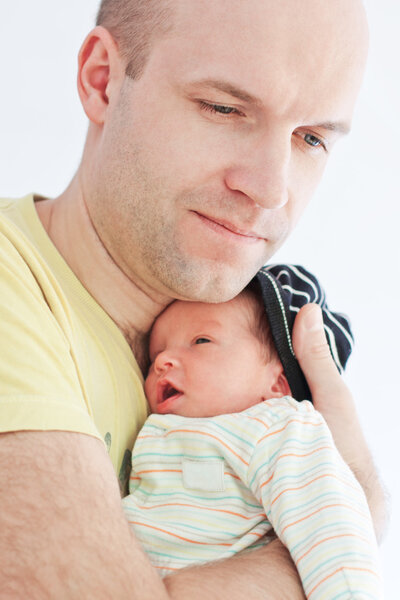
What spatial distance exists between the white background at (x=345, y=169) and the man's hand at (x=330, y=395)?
193cm

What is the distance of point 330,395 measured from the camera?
1612 millimetres

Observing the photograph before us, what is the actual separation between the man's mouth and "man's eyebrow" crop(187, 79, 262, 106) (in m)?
0.60

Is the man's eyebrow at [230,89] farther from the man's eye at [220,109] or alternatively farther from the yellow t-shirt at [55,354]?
the yellow t-shirt at [55,354]

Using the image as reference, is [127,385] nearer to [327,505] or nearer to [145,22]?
[327,505]

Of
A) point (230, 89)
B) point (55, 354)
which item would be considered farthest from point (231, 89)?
point (55, 354)

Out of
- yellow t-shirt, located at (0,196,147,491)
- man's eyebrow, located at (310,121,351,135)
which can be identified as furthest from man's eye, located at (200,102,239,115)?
yellow t-shirt, located at (0,196,147,491)

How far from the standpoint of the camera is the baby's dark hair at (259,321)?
1.58m

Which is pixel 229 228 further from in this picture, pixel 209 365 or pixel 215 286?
pixel 209 365

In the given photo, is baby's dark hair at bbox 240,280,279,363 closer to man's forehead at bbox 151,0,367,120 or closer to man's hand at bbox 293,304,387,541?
man's hand at bbox 293,304,387,541

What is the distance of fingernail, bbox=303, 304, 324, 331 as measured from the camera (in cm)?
161

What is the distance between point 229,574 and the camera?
3.59ft

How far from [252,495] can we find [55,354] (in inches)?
18.4

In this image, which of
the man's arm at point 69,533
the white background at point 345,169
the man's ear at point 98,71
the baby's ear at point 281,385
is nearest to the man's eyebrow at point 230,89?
the man's ear at point 98,71

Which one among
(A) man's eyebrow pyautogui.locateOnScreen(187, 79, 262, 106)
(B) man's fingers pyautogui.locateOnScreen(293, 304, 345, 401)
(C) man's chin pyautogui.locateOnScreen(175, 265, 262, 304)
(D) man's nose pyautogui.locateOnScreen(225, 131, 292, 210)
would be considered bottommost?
(B) man's fingers pyautogui.locateOnScreen(293, 304, 345, 401)
